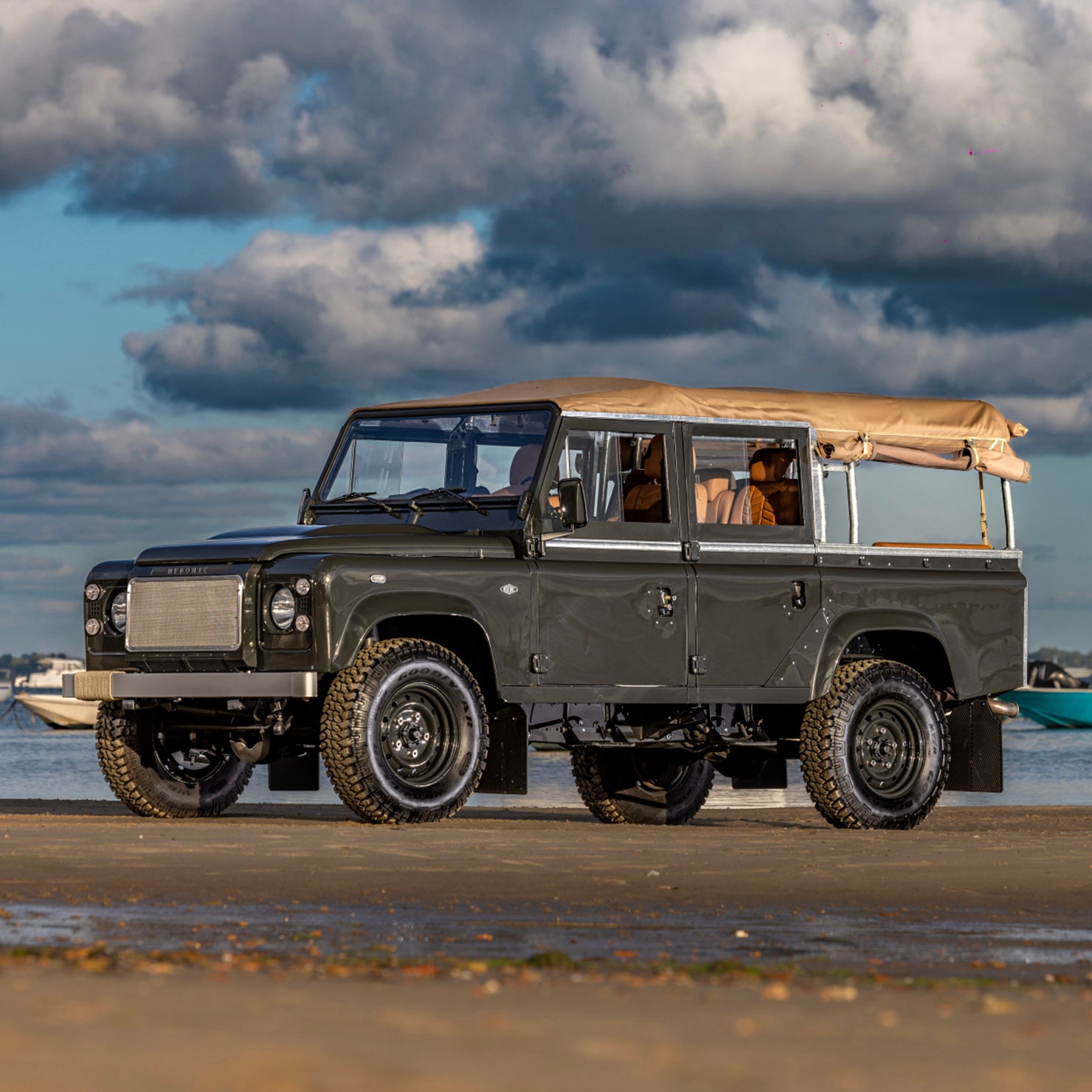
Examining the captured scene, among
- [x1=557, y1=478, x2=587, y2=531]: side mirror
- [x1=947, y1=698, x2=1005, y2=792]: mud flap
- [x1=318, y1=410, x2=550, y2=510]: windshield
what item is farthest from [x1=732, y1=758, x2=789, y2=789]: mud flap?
[x1=318, y1=410, x2=550, y2=510]: windshield

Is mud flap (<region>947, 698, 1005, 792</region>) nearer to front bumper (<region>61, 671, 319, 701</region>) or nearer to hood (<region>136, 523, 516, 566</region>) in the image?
hood (<region>136, 523, 516, 566</region>)

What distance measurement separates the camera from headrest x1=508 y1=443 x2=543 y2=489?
43.0 feet

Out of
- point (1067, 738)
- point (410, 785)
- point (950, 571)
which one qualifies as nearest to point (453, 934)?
point (410, 785)

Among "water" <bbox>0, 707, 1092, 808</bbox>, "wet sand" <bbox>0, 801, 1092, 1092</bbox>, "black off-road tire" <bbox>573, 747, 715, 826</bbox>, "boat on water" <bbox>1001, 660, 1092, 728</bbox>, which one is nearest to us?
"wet sand" <bbox>0, 801, 1092, 1092</bbox>

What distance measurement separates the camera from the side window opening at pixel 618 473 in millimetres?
13148

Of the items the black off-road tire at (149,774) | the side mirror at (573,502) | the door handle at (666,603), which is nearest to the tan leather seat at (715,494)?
the door handle at (666,603)

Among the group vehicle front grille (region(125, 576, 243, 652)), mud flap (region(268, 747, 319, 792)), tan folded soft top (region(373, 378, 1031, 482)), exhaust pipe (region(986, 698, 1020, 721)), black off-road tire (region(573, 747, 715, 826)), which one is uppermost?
tan folded soft top (region(373, 378, 1031, 482))

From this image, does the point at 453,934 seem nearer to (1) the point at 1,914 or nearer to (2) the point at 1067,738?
(1) the point at 1,914

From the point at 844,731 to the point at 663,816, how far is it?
6.70ft

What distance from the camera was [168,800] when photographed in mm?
13492

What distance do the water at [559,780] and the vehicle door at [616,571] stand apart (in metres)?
6.21

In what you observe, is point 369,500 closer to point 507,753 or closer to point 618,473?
point 618,473

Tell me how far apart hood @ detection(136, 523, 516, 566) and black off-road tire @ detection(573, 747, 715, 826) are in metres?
2.71

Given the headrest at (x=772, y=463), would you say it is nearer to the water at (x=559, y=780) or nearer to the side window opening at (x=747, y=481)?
the side window opening at (x=747, y=481)
